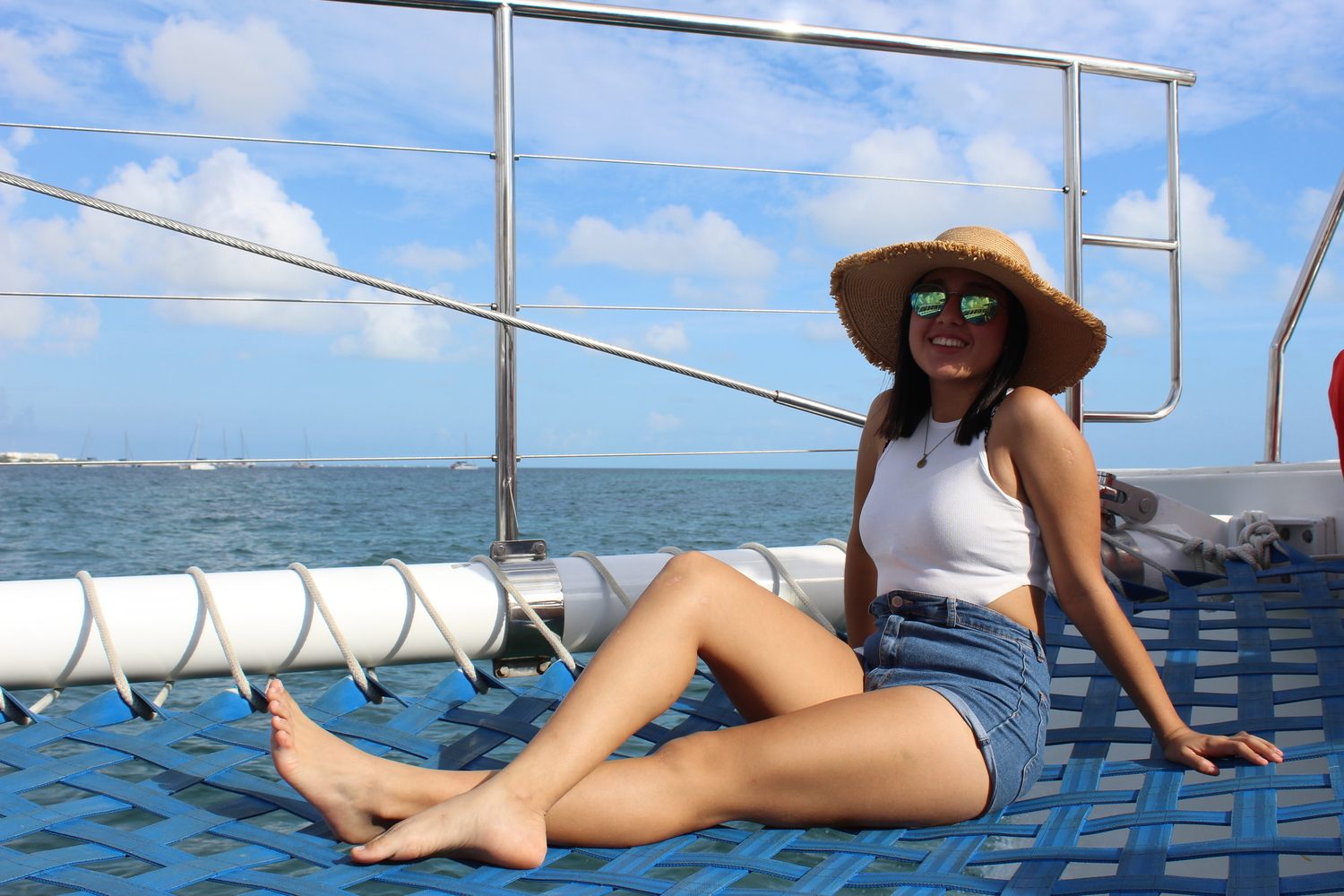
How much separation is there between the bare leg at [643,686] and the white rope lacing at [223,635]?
69cm

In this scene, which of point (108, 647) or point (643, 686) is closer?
point (643, 686)

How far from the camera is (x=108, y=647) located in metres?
1.89

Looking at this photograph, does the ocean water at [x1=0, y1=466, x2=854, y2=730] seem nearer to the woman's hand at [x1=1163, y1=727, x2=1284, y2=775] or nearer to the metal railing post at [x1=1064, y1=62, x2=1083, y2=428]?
the woman's hand at [x1=1163, y1=727, x2=1284, y2=775]

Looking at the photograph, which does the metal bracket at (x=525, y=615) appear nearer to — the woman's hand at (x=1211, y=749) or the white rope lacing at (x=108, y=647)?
the white rope lacing at (x=108, y=647)

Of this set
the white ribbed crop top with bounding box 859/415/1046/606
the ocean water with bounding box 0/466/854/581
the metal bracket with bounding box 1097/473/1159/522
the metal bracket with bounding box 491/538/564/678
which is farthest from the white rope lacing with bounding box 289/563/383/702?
the ocean water with bounding box 0/466/854/581

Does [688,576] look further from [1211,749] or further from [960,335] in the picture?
[1211,749]

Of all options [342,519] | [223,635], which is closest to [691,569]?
[223,635]

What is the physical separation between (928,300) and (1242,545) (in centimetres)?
148

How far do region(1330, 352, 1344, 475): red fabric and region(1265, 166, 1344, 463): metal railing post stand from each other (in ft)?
2.69

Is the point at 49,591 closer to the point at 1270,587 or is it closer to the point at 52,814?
the point at 52,814

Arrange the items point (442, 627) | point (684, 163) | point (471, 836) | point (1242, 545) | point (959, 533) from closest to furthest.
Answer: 1. point (471, 836)
2. point (959, 533)
3. point (442, 627)
4. point (1242, 545)
5. point (684, 163)

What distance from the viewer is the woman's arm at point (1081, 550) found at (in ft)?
5.07

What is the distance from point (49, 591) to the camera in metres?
1.96

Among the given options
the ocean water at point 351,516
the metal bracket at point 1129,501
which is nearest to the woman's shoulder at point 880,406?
the metal bracket at point 1129,501
